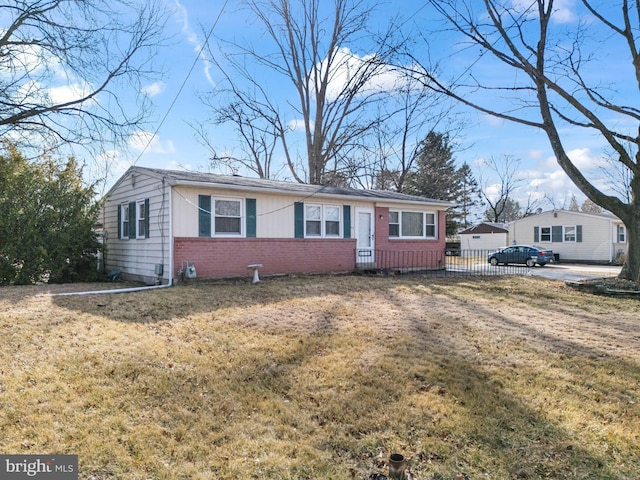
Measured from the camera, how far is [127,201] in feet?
43.0

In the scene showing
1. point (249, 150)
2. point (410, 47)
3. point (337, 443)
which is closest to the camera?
point (337, 443)

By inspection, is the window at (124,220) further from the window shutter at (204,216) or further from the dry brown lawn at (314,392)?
the dry brown lawn at (314,392)

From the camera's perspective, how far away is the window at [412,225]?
15602 millimetres

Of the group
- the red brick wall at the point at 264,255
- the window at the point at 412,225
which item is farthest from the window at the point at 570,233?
the red brick wall at the point at 264,255

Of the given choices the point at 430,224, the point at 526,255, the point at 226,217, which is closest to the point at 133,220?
the point at 226,217

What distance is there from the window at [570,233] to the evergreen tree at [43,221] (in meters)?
27.6

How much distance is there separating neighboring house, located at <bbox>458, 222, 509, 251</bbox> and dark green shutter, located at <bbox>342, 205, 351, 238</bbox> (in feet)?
70.8

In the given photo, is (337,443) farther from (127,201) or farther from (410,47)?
(410,47)

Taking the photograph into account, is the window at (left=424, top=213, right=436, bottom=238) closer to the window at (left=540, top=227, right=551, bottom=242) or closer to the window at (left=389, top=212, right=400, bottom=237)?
the window at (left=389, top=212, right=400, bottom=237)

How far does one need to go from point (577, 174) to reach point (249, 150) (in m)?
21.1

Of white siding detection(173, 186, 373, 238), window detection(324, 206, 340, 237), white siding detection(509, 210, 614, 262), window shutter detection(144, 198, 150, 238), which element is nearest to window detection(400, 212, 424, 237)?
white siding detection(173, 186, 373, 238)

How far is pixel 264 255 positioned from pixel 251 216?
4.11 feet

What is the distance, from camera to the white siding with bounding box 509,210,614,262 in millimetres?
25156

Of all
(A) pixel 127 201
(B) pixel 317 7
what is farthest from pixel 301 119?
(A) pixel 127 201
